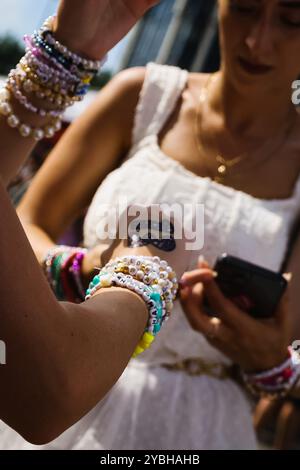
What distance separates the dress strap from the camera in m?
1.48

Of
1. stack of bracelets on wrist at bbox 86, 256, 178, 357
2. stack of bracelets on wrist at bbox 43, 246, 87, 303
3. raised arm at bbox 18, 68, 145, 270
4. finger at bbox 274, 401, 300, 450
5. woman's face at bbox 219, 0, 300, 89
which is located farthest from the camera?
finger at bbox 274, 401, 300, 450

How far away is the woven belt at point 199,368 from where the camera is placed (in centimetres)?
135

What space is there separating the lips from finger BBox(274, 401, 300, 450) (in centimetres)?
179

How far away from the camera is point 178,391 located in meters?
1.31

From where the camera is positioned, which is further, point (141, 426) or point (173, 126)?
point (173, 126)

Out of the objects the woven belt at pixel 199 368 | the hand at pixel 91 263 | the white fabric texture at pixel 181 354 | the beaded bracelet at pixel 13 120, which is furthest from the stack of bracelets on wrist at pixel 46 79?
the woven belt at pixel 199 368

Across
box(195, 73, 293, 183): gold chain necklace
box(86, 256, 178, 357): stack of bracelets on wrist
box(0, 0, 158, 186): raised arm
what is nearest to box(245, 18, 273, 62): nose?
box(195, 73, 293, 183): gold chain necklace

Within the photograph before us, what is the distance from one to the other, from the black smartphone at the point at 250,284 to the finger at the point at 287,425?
161 centimetres

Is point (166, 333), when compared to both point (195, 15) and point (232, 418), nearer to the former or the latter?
point (232, 418)

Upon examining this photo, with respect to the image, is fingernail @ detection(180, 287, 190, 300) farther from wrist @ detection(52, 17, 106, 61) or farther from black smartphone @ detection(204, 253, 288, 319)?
wrist @ detection(52, 17, 106, 61)

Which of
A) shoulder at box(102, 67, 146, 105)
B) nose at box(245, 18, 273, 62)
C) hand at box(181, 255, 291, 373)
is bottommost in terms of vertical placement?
hand at box(181, 255, 291, 373)

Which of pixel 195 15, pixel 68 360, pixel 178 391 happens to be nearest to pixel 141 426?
pixel 178 391

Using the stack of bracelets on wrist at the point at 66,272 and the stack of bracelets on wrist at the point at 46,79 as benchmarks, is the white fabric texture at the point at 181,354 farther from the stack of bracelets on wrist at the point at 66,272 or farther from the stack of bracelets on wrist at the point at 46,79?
the stack of bracelets on wrist at the point at 46,79

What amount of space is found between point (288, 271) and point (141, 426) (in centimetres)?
52
